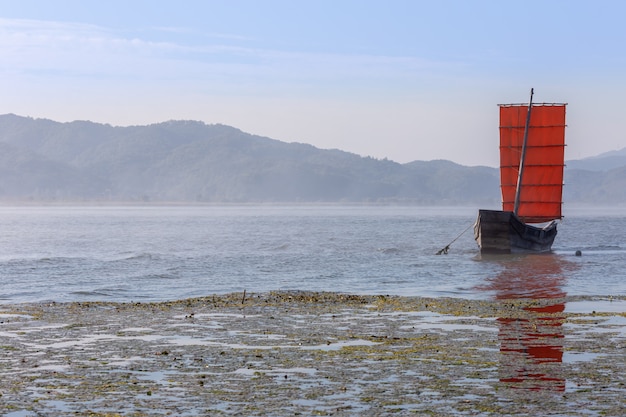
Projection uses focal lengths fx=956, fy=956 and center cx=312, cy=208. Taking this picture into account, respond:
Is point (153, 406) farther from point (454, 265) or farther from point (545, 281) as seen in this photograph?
point (454, 265)

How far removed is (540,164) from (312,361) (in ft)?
157

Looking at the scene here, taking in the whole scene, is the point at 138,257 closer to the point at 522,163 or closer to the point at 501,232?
the point at 501,232

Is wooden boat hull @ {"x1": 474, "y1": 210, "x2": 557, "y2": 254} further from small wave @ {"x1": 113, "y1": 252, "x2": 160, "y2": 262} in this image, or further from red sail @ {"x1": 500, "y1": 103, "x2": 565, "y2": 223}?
small wave @ {"x1": 113, "y1": 252, "x2": 160, "y2": 262}

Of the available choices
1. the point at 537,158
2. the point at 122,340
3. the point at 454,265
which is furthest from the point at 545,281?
the point at 537,158

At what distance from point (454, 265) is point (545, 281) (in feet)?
35.9

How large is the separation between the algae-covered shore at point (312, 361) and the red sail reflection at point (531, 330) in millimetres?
44

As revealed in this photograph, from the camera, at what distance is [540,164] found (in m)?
60.1

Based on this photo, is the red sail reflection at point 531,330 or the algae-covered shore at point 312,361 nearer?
the algae-covered shore at point 312,361

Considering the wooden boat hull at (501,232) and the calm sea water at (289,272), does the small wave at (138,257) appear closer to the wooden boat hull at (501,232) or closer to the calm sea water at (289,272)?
the calm sea water at (289,272)

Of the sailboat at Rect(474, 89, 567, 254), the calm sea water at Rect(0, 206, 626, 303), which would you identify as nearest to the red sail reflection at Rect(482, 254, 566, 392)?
the calm sea water at Rect(0, 206, 626, 303)

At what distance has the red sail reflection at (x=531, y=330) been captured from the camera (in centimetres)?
1327

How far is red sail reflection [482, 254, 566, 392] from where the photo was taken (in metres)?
13.3

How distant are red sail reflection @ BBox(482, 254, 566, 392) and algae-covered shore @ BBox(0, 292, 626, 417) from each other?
0.14ft

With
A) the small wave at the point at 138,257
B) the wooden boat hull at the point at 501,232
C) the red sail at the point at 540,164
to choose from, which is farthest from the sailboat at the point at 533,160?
the small wave at the point at 138,257
